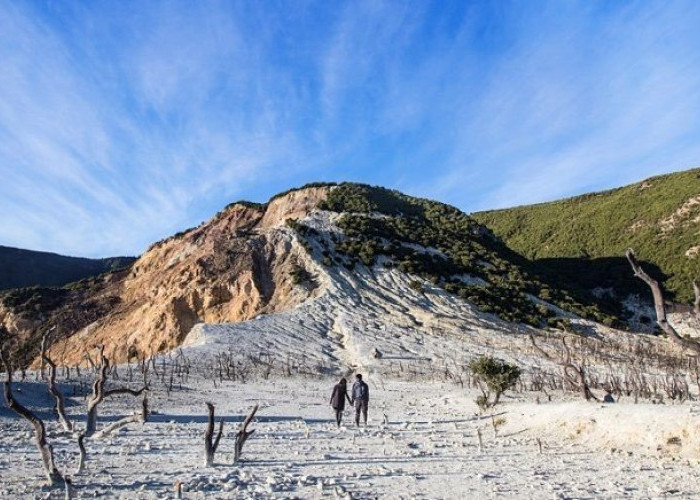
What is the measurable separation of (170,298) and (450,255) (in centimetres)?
2703

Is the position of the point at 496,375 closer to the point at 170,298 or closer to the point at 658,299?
the point at 658,299

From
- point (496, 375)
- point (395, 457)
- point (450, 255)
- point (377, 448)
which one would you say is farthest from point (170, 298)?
point (395, 457)

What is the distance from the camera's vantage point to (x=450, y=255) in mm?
56969

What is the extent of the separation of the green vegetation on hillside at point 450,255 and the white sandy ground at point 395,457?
29.8m

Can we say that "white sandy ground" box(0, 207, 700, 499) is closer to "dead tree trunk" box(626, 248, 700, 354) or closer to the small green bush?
the small green bush

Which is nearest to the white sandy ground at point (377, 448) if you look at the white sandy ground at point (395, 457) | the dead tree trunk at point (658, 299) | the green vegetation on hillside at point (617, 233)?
the white sandy ground at point (395, 457)

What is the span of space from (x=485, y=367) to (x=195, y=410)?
33.5 feet

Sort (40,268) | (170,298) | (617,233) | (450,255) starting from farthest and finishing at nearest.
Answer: (40,268)
(617,233)
(450,255)
(170,298)

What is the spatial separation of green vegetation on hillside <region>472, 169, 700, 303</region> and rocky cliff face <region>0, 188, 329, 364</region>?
108 ft

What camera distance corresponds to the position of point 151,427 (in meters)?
14.7

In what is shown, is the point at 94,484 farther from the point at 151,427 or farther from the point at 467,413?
the point at 467,413

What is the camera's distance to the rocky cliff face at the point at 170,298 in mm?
45844

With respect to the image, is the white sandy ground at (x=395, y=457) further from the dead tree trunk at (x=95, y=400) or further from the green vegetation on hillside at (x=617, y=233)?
the green vegetation on hillside at (x=617, y=233)

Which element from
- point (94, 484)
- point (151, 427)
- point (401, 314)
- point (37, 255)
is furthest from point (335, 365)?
point (37, 255)
